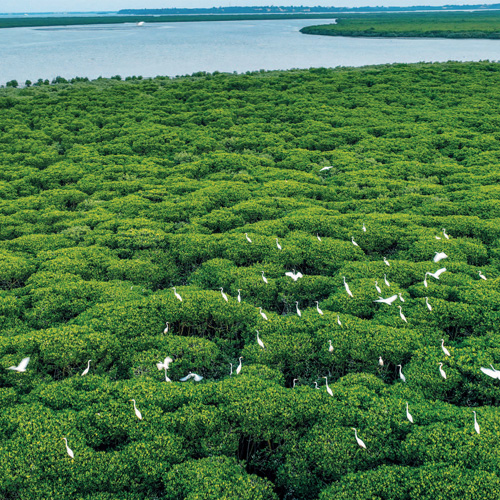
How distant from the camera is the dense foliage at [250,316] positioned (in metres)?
9.04

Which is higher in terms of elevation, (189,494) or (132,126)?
(132,126)

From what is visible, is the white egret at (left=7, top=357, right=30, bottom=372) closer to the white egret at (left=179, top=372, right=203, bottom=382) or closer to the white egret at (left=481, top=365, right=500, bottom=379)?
the white egret at (left=179, top=372, right=203, bottom=382)

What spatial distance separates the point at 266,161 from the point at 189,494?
68.8ft

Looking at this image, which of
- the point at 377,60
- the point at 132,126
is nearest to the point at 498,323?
the point at 132,126

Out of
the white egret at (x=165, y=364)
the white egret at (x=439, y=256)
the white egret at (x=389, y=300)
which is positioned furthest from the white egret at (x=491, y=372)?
the white egret at (x=165, y=364)

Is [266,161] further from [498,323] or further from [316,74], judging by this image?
[316,74]

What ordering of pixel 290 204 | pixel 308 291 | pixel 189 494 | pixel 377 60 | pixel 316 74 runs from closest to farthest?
pixel 189 494, pixel 308 291, pixel 290 204, pixel 316 74, pixel 377 60

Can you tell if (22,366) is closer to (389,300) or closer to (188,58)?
(389,300)

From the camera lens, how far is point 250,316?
13.5m

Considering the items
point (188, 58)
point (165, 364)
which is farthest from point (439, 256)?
point (188, 58)

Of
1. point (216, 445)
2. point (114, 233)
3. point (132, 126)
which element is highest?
point (132, 126)

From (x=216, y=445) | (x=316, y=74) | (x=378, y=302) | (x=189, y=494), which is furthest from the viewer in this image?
(x=316, y=74)

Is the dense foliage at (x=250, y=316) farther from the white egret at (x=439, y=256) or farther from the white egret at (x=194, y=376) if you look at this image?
the white egret at (x=439, y=256)

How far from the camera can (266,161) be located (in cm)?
2692
